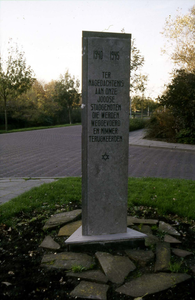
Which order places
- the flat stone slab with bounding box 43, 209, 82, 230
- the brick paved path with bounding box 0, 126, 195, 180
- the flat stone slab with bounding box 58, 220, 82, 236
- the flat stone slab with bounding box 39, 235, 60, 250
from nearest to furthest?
1. the flat stone slab with bounding box 39, 235, 60, 250
2. the flat stone slab with bounding box 58, 220, 82, 236
3. the flat stone slab with bounding box 43, 209, 82, 230
4. the brick paved path with bounding box 0, 126, 195, 180

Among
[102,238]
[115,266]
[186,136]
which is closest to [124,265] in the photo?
[115,266]

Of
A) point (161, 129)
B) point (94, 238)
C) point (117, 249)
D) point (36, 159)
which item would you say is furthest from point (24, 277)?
point (161, 129)

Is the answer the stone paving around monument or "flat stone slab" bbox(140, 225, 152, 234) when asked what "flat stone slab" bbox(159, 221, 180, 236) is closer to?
the stone paving around monument

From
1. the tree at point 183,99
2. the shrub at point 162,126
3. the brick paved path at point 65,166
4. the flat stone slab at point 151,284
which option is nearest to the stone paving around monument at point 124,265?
the flat stone slab at point 151,284

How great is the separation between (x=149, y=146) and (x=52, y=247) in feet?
37.5

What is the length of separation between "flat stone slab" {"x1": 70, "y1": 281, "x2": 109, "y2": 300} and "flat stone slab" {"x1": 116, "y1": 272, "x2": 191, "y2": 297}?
0.50 ft

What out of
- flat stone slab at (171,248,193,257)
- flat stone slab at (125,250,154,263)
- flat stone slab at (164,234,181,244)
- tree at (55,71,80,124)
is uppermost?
tree at (55,71,80,124)

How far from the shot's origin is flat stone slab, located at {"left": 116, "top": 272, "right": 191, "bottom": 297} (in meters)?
2.51

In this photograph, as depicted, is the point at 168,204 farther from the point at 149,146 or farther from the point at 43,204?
the point at 149,146

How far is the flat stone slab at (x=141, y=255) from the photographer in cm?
303

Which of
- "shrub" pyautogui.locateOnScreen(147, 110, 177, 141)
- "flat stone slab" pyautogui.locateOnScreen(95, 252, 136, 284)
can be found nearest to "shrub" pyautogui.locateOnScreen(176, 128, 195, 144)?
"shrub" pyautogui.locateOnScreen(147, 110, 177, 141)

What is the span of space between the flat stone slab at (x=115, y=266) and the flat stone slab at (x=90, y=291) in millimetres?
164

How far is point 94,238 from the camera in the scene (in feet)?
10.6

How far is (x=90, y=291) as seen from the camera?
251cm
